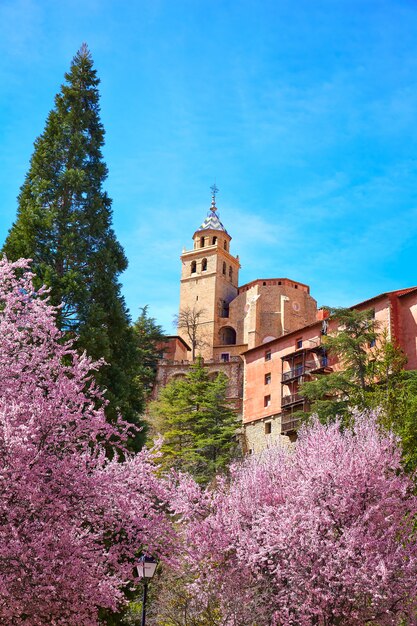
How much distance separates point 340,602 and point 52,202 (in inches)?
602

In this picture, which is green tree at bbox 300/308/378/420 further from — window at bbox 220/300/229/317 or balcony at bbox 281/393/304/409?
window at bbox 220/300/229/317

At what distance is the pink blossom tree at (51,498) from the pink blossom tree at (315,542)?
5354 mm

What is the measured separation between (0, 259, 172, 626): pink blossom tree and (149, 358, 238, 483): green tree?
29.0 metres

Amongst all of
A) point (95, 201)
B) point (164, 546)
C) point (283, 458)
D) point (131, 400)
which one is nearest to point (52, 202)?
point (95, 201)

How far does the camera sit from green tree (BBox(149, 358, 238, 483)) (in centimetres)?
4270

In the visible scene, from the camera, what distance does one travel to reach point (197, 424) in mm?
48219

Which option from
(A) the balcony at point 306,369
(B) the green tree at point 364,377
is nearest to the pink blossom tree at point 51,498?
(B) the green tree at point 364,377

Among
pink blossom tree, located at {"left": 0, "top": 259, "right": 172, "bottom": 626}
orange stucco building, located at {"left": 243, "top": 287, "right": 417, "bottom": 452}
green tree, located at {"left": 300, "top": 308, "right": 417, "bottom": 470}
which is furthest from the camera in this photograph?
orange stucco building, located at {"left": 243, "top": 287, "right": 417, "bottom": 452}

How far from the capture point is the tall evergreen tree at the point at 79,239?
20750mm

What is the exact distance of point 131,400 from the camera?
23125 millimetres

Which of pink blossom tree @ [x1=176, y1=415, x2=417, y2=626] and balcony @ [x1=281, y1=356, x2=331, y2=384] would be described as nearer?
pink blossom tree @ [x1=176, y1=415, x2=417, y2=626]

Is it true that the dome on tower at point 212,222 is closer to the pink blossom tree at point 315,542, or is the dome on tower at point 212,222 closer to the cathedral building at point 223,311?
the cathedral building at point 223,311

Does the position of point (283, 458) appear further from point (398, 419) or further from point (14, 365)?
point (14, 365)

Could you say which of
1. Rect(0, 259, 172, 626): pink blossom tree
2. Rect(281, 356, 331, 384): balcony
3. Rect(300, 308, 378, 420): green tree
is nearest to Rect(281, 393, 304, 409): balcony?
Rect(281, 356, 331, 384): balcony
